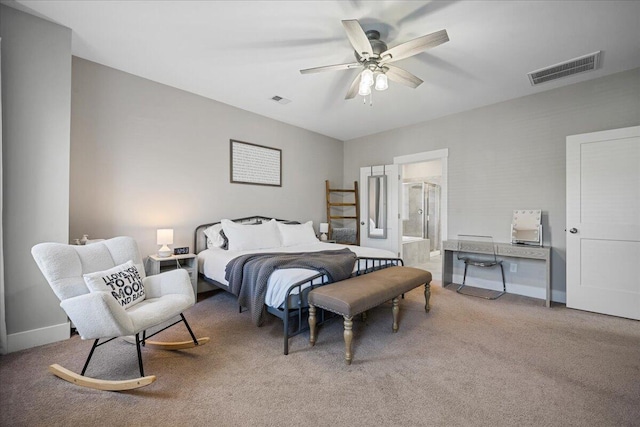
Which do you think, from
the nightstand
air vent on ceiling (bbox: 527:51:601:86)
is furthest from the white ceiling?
the nightstand

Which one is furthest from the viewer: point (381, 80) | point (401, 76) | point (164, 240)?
point (164, 240)

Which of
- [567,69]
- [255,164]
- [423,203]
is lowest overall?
[423,203]

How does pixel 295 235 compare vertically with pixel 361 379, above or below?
above

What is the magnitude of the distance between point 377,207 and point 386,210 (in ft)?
0.68

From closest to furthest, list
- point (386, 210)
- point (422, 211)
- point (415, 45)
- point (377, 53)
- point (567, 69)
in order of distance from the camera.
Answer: point (415, 45) < point (377, 53) < point (567, 69) < point (386, 210) < point (422, 211)

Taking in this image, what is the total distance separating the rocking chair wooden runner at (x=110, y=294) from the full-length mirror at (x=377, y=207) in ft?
12.8

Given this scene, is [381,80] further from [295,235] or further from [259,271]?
[295,235]

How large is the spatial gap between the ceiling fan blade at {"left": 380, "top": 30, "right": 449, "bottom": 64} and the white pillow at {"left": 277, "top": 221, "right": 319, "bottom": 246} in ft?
8.77

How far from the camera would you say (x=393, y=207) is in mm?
5297

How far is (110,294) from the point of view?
5.88ft

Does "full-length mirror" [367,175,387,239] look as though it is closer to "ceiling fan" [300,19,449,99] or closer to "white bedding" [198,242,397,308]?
"white bedding" [198,242,397,308]

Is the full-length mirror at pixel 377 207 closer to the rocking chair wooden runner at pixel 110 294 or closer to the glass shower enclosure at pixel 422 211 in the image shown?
the glass shower enclosure at pixel 422 211

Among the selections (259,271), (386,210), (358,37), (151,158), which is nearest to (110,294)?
(259,271)

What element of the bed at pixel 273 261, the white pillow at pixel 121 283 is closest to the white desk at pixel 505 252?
the bed at pixel 273 261
